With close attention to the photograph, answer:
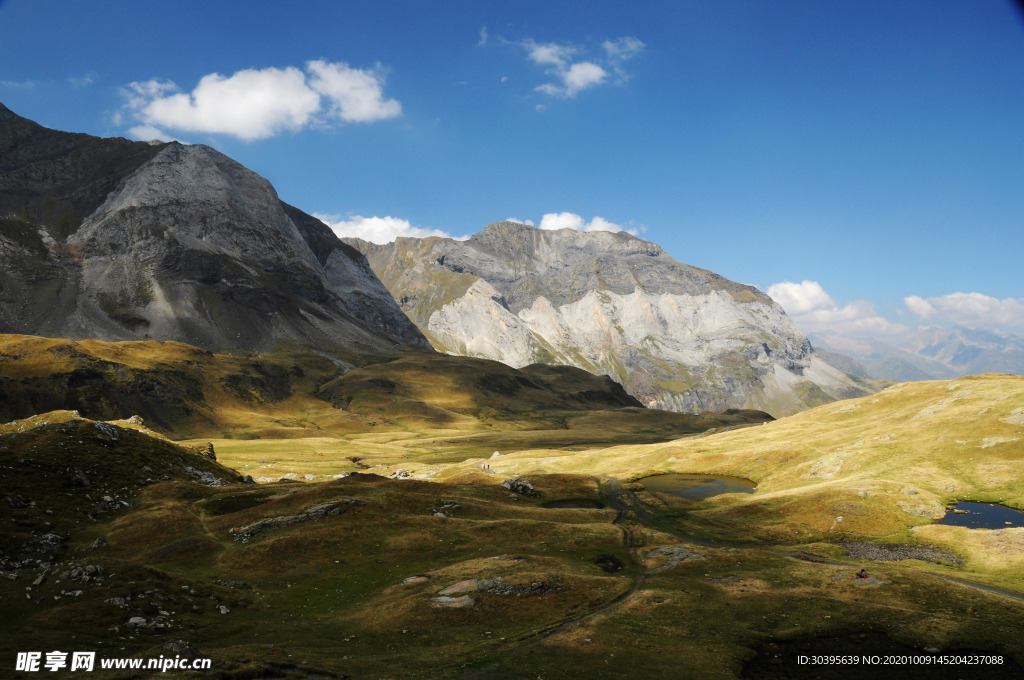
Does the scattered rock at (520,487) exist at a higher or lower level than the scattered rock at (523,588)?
lower

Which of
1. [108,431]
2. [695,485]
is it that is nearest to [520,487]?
[695,485]

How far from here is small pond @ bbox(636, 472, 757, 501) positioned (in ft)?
414

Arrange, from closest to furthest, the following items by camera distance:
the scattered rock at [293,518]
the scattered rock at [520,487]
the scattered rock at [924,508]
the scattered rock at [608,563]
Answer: the scattered rock at [608,563]
the scattered rock at [293,518]
the scattered rock at [924,508]
the scattered rock at [520,487]

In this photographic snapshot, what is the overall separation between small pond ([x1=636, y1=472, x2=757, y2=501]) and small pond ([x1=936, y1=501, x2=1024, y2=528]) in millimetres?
Answer: 38817

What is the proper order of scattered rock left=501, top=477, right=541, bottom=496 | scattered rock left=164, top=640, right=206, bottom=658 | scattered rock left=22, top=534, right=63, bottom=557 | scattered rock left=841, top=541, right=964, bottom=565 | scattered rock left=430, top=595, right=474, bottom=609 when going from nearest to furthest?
scattered rock left=164, top=640, right=206, bottom=658, scattered rock left=430, top=595, right=474, bottom=609, scattered rock left=22, top=534, right=63, bottom=557, scattered rock left=841, top=541, right=964, bottom=565, scattered rock left=501, top=477, right=541, bottom=496

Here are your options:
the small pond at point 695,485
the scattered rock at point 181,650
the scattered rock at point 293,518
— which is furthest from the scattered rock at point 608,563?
the small pond at point 695,485

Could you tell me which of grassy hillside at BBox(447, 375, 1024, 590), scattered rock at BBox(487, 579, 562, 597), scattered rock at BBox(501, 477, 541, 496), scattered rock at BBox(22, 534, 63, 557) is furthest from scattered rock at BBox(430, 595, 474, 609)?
scattered rock at BBox(501, 477, 541, 496)

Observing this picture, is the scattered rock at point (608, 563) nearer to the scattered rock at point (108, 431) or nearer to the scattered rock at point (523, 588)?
the scattered rock at point (523, 588)

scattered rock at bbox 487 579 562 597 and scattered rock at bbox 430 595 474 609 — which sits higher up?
scattered rock at bbox 487 579 562 597

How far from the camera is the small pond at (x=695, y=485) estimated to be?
414 feet

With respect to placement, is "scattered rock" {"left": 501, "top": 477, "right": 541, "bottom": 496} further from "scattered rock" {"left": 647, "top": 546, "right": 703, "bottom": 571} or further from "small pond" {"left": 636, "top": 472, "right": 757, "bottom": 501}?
"scattered rock" {"left": 647, "top": 546, "right": 703, "bottom": 571}

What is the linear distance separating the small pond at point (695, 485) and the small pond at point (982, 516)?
38.8 meters

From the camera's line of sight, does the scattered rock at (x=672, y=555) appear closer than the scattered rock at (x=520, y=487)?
Yes

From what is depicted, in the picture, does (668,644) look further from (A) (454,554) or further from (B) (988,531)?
(B) (988,531)
